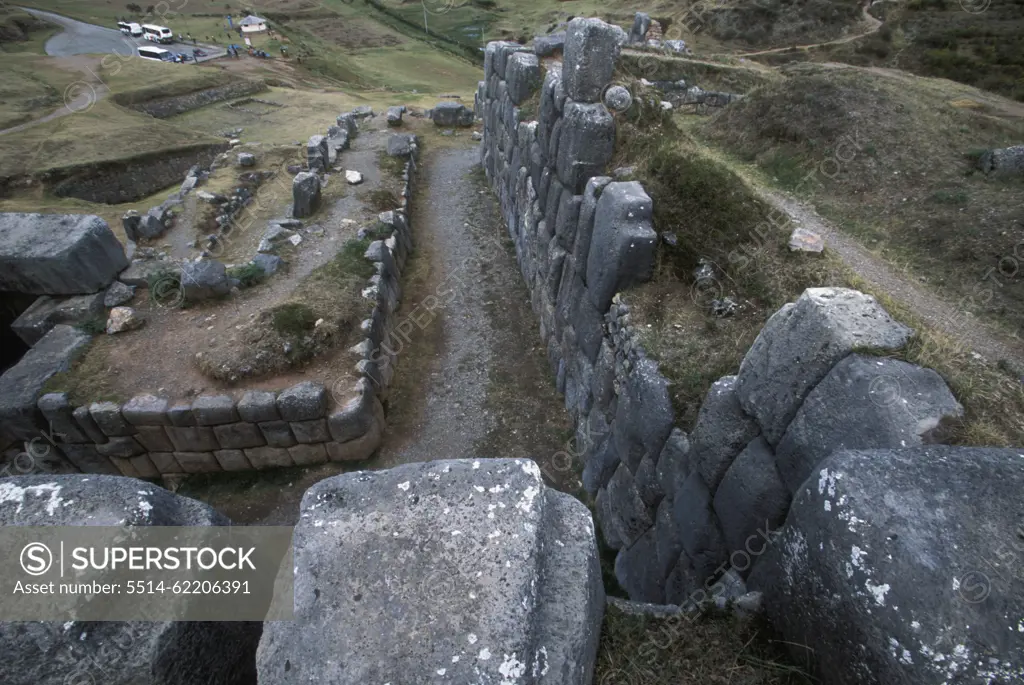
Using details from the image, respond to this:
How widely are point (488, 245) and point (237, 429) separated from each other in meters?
6.66

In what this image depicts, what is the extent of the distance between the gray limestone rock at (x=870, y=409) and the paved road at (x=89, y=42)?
147ft

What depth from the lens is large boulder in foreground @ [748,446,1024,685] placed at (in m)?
1.80

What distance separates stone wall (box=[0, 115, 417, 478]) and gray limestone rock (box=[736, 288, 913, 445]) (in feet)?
17.8

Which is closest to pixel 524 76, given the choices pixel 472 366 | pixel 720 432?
pixel 472 366

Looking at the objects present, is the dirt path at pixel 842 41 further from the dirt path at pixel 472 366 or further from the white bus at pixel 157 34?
the white bus at pixel 157 34

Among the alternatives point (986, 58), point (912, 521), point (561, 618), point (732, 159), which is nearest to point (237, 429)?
point (561, 618)

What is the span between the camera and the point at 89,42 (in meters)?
37.9

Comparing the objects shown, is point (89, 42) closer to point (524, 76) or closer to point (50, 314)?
point (50, 314)

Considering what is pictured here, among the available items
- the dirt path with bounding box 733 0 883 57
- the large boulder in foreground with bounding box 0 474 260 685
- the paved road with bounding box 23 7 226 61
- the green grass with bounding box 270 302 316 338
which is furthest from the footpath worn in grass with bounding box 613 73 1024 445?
the paved road with bounding box 23 7 226 61

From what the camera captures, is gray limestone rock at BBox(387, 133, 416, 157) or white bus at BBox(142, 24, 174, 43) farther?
white bus at BBox(142, 24, 174, 43)

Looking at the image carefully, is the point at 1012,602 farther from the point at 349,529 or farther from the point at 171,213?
the point at 171,213

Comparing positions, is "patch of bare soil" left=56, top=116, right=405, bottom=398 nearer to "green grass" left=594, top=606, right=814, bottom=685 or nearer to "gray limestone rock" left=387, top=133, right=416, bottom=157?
"gray limestone rock" left=387, top=133, right=416, bottom=157

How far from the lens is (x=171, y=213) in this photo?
487 inches

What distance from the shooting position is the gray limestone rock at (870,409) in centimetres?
256
